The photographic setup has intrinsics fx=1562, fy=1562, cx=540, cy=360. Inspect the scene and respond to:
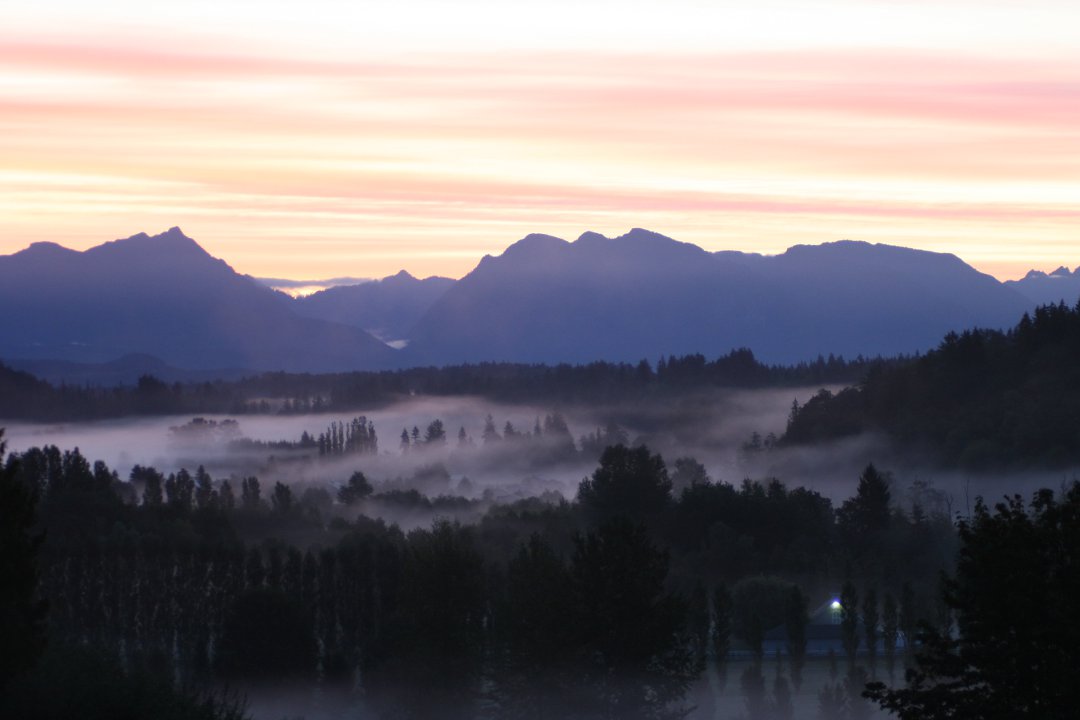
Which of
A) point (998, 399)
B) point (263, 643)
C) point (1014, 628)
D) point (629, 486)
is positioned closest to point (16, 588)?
point (1014, 628)

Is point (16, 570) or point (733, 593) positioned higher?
point (16, 570)

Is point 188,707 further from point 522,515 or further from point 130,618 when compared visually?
point 522,515

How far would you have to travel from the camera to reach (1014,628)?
2673 centimetres

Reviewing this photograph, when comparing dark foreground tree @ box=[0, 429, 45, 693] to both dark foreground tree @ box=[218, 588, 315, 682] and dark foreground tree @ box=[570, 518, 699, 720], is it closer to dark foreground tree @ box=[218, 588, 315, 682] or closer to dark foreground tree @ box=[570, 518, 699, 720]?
dark foreground tree @ box=[570, 518, 699, 720]

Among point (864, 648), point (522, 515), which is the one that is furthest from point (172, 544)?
point (864, 648)

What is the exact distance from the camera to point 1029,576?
2691cm

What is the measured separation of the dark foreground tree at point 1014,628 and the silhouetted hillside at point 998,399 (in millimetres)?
133517

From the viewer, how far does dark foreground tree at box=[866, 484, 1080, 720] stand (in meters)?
25.9

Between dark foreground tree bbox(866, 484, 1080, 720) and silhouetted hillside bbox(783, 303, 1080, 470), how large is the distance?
133517mm

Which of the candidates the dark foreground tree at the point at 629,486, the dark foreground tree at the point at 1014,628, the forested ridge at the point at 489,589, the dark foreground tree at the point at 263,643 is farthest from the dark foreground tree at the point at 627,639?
the dark foreground tree at the point at 629,486

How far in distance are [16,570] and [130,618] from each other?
6556 centimetres

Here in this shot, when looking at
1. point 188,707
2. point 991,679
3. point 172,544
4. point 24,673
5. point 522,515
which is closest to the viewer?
point 991,679

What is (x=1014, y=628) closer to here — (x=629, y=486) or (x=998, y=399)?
(x=629, y=486)

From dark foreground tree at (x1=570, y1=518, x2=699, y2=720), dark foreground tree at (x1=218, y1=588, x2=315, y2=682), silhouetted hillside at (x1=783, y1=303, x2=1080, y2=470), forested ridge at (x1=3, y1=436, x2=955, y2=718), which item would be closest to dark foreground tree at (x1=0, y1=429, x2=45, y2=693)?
forested ridge at (x1=3, y1=436, x2=955, y2=718)
